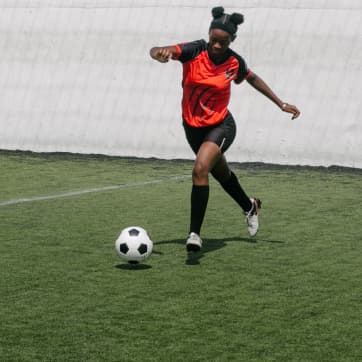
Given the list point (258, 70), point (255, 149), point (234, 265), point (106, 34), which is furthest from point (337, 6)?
point (234, 265)

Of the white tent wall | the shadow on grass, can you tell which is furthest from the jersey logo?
the white tent wall

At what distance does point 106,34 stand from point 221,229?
338 inches

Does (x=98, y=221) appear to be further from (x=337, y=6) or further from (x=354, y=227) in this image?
(x=337, y=6)

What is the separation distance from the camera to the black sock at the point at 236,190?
9444 mm

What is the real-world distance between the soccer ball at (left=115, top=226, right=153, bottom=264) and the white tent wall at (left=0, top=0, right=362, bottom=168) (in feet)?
28.6

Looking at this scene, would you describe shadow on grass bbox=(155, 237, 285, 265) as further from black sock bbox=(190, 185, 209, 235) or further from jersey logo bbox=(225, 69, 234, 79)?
jersey logo bbox=(225, 69, 234, 79)

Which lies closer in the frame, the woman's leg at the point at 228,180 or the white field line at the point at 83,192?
the woman's leg at the point at 228,180

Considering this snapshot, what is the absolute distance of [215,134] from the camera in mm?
8875

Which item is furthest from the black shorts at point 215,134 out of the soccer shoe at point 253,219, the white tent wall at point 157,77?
the white tent wall at point 157,77

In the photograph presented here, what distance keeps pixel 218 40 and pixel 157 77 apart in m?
9.13

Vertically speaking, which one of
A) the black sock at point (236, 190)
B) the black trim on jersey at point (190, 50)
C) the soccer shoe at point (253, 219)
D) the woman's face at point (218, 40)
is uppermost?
the woman's face at point (218, 40)

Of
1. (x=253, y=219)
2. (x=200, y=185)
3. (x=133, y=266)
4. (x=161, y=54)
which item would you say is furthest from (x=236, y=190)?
(x=161, y=54)

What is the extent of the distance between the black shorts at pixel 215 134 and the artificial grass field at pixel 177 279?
970mm

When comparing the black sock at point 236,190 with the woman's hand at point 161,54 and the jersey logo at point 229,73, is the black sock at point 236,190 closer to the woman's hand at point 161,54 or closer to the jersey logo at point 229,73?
the jersey logo at point 229,73
